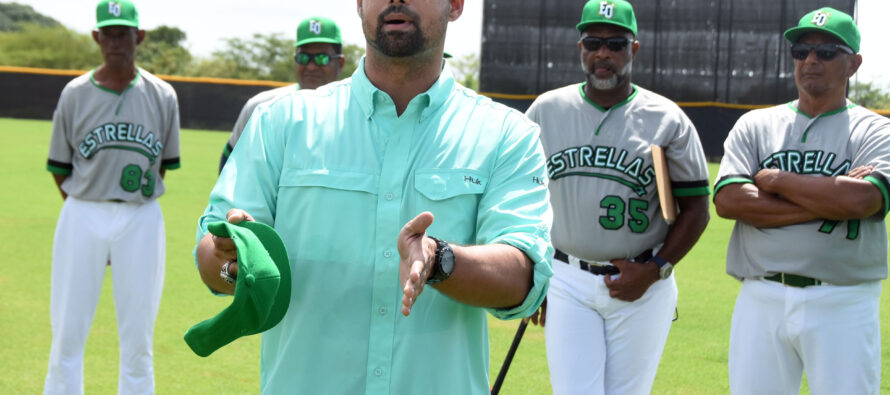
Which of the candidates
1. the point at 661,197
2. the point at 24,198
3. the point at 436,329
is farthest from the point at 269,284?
the point at 24,198

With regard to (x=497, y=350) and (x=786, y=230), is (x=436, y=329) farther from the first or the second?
(x=497, y=350)

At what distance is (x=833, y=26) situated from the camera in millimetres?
4973

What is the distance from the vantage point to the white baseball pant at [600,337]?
16.2 feet

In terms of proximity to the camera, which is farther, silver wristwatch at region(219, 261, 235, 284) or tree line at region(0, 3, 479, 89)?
tree line at region(0, 3, 479, 89)

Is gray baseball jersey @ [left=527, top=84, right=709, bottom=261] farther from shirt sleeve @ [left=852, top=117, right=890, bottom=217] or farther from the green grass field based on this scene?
the green grass field

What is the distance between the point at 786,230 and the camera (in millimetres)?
4828

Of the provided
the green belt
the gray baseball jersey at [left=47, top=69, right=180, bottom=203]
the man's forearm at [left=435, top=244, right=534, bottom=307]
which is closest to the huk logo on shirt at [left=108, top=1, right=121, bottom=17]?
the gray baseball jersey at [left=47, top=69, right=180, bottom=203]

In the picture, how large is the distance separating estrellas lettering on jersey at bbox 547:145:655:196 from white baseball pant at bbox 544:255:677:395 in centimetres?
49

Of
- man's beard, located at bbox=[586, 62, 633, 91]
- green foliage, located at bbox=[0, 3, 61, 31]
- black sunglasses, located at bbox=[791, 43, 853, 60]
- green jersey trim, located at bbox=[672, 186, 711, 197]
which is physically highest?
green foliage, located at bbox=[0, 3, 61, 31]

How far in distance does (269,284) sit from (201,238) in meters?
0.30

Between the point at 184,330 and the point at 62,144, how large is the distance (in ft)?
7.47

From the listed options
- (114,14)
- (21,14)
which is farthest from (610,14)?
(21,14)

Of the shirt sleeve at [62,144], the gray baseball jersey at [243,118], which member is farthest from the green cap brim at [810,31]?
the shirt sleeve at [62,144]

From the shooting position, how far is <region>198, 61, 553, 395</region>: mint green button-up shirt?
2471 mm
